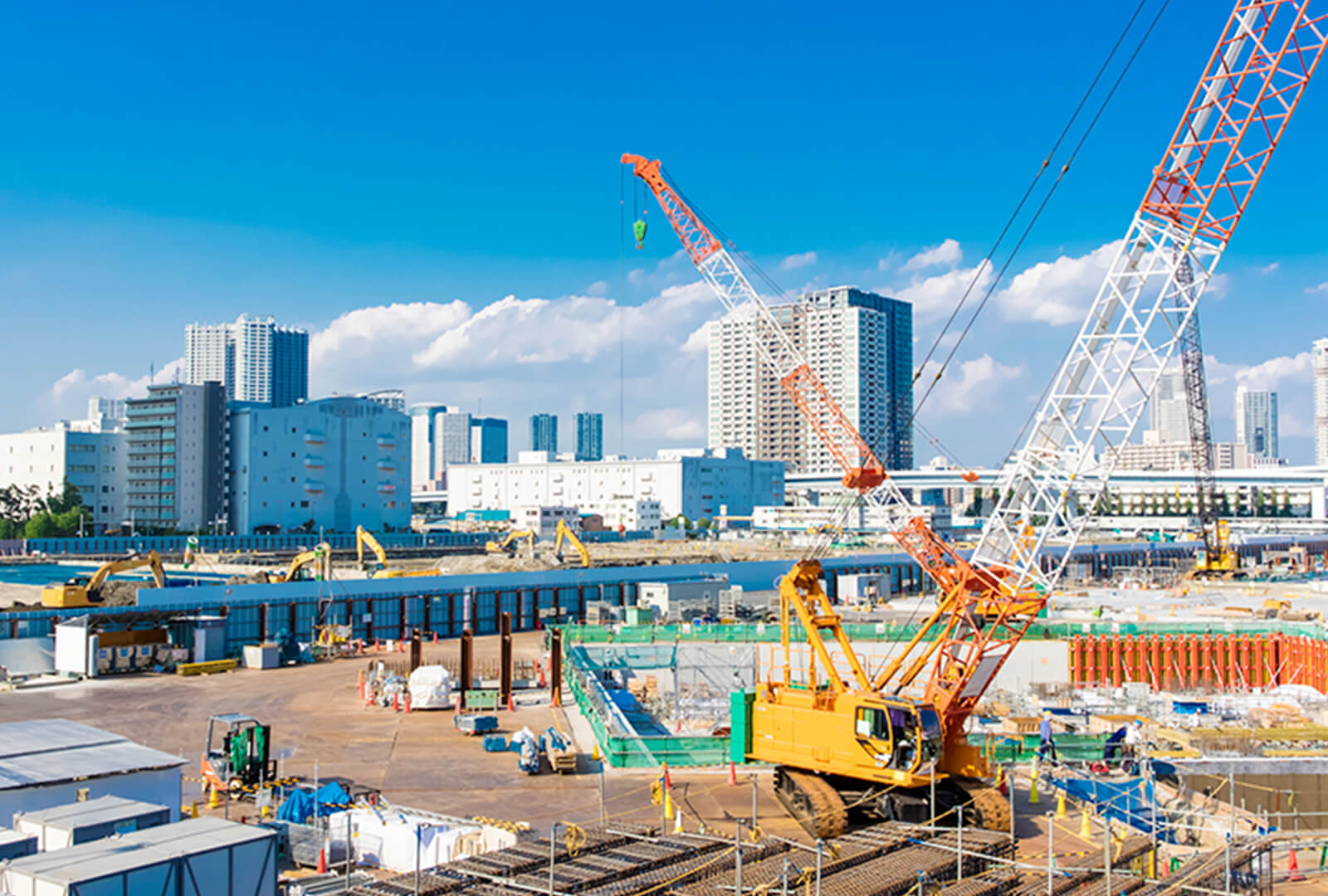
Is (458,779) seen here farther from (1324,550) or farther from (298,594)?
(1324,550)

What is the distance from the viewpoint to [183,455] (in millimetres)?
124188

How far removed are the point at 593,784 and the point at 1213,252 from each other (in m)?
18.9

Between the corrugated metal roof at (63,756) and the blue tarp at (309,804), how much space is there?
229 centimetres

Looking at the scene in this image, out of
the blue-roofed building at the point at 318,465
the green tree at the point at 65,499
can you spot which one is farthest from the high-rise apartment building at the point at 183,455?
the green tree at the point at 65,499

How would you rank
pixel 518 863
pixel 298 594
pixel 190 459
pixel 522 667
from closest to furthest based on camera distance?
pixel 518 863 → pixel 522 667 → pixel 298 594 → pixel 190 459

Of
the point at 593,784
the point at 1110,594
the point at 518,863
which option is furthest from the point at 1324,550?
the point at 518,863

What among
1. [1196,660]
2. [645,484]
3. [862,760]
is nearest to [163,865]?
[862,760]

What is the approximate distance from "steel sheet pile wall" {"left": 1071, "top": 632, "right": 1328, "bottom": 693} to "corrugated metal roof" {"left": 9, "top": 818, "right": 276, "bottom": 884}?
131ft

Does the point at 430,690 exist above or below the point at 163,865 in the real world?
below

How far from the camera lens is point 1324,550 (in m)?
142

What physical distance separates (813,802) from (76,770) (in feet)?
42.4

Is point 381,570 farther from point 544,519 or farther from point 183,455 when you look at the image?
point 544,519

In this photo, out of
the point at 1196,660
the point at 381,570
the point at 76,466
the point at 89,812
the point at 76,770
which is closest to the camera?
the point at 89,812

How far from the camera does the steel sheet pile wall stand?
1869 inches
